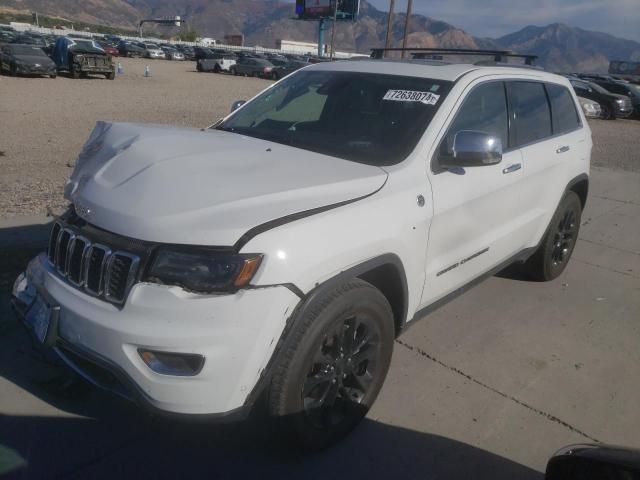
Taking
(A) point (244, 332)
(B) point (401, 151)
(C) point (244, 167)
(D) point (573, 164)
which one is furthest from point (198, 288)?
(D) point (573, 164)

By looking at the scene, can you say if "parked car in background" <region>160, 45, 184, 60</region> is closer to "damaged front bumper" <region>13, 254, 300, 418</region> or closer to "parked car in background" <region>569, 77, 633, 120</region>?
"parked car in background" <region>569, 77, 633, 120</region>

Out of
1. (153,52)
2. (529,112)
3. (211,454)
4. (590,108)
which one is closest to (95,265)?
(211,454)

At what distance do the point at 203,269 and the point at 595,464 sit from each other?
1.48 meters

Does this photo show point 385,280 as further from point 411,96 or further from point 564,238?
point 564,238

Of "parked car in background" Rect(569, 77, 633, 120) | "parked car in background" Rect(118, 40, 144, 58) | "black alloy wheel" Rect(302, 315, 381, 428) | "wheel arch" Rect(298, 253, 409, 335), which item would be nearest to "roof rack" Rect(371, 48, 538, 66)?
"wheel arch" Rect(298, 253, 409, 335)

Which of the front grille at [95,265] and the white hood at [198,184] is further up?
the white hood at [198,184]

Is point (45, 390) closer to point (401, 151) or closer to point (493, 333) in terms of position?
point (401, 151)

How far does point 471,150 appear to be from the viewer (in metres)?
2.99

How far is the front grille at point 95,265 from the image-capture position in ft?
7.36

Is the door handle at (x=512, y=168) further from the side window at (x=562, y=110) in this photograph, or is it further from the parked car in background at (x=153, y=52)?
the parked car in background at (x=153, y=52)

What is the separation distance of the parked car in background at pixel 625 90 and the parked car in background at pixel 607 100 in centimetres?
58

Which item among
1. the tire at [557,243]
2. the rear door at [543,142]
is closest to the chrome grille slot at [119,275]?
the rear door at [543,142]

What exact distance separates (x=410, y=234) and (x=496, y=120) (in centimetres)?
139

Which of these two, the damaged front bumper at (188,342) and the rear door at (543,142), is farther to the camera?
the rear door at (543,142)
